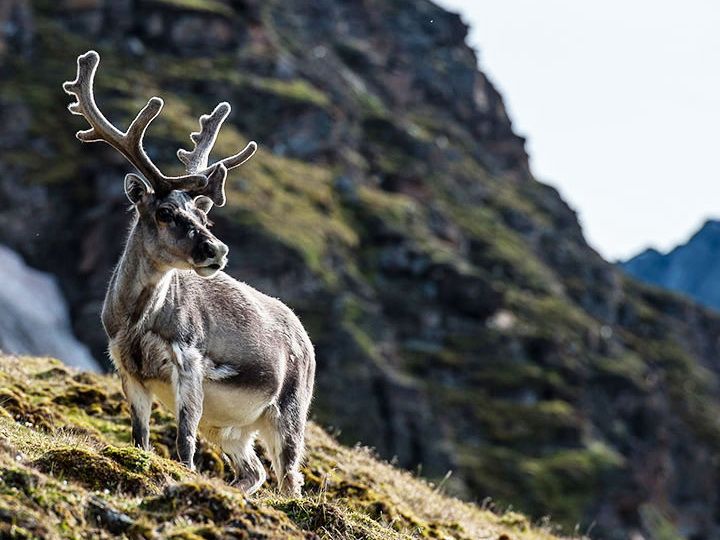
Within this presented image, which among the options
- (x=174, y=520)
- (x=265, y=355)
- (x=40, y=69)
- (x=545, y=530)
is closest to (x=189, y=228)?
(x=265, y=355)

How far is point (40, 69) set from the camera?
150000 millimetres

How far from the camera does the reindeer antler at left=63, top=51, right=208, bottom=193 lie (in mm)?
14539

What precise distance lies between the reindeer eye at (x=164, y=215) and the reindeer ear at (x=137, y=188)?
0.35 m

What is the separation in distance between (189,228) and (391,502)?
5262 millimetres

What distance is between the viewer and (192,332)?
47.3ft

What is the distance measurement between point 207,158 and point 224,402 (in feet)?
11.8

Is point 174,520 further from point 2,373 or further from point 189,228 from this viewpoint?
point 2,373

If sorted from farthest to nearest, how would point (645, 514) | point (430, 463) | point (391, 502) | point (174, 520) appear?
point (645, 514)
point (430, 463)
point (391, 502)
point (174, 520)

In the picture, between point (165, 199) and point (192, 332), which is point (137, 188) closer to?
point (165, 199)

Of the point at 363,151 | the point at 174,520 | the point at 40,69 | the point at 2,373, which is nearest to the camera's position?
the point at 174,520

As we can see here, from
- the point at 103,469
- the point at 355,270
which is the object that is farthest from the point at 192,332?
the point at 355,270

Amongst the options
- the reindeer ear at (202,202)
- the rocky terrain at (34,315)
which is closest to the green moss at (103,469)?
the reindeer ear at (202,202)

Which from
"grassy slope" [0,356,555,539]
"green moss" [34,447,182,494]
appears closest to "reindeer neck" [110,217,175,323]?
"grassy slope" [0,356,555,539]

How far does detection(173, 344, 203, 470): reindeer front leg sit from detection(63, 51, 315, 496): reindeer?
13mm
